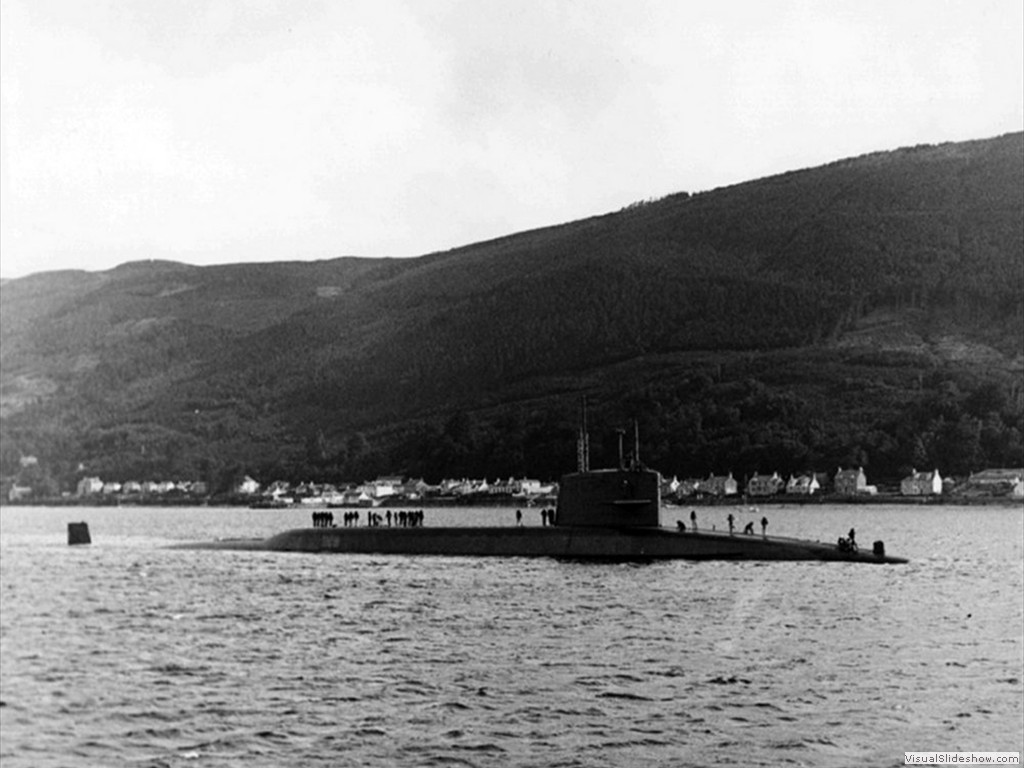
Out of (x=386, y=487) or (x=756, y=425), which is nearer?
(x=756, y=425)

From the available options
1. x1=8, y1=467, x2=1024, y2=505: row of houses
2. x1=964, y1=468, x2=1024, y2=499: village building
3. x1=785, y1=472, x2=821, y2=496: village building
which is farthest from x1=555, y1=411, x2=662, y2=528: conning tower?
x1=785, y1=472, x2=821, y2=496: village building

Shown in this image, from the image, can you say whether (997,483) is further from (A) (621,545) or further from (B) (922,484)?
(A) (621,545)

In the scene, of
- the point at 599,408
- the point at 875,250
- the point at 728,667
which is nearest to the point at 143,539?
the point at 728,667

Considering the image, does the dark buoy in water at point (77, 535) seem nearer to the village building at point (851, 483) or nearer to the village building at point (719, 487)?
the village building at point (719, 487)

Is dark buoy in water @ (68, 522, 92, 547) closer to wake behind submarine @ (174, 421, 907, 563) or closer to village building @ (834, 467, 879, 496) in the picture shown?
wake behind submarine @ (174, 421, 907, 563)

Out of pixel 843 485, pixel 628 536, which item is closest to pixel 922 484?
pixel 843 485
